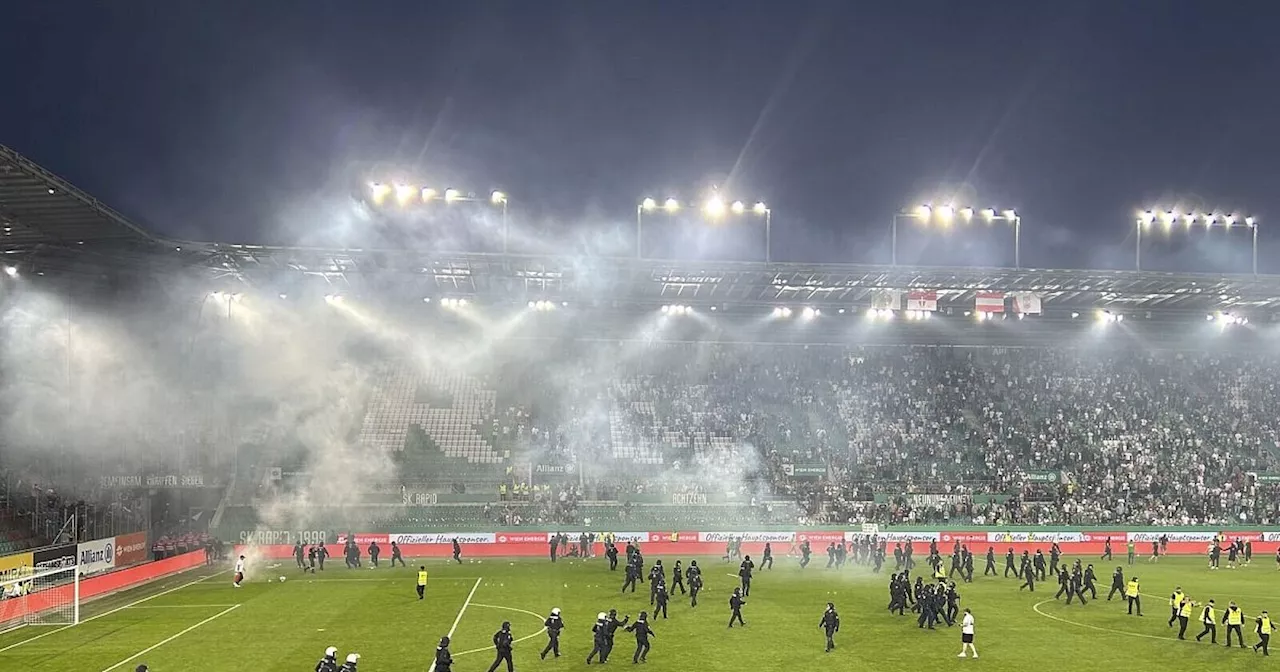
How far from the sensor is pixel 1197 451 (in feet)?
195

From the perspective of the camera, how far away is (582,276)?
51.4m

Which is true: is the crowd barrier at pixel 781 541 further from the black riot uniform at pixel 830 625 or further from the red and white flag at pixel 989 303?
the black riot uniform at pixel 830 625

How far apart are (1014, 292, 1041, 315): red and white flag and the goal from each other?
44.0 meters

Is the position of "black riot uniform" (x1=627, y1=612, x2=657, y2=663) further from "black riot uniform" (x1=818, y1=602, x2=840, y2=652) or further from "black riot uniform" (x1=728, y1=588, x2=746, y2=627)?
"black riot uniform" (x1=728, y1=588, x2=746, y2=627)

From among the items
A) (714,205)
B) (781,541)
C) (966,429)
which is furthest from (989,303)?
(714,205)

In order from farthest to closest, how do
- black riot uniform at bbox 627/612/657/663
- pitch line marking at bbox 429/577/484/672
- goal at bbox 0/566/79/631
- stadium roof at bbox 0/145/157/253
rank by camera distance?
1. stadium roof at bbox 0/145/157/253
2. goal at bbox 0/566/79/631
3. pitch line marking at bbox 429/577/484/672
4. black riot uniform at bbox 627/612/657/663

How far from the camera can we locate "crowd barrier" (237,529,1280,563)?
48.6 metres

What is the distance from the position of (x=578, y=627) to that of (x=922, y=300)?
100 feet

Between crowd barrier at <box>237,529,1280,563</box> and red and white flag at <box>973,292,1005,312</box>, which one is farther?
red and white flag at <box>973,292,1005,312</box>

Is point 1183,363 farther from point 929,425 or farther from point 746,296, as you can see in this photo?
point 746,296

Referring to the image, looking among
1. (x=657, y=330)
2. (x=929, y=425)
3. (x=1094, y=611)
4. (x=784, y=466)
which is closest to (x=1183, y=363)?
(x=929, y=425)

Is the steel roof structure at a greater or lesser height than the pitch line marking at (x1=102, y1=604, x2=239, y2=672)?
greater

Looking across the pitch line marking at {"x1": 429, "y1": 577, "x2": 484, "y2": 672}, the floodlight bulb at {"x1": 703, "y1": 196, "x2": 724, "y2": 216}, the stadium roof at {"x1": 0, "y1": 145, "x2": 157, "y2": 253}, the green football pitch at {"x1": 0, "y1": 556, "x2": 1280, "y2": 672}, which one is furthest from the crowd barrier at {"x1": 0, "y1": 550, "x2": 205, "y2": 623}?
the floodlight bulb at {"x1": 703, "y1": 196, "x2": 724, "y2": 216}

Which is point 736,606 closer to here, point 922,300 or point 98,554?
point 98,554
